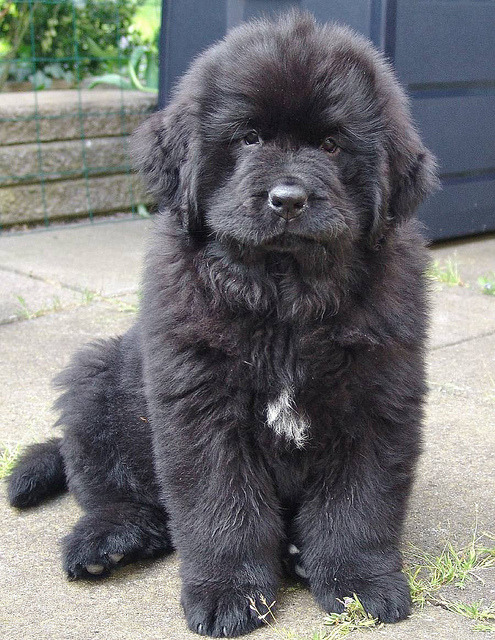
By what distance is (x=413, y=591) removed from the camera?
8.24 feet

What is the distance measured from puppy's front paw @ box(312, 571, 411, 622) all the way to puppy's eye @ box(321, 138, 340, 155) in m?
1.12

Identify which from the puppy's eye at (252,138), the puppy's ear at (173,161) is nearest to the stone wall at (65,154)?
the puppy's ear at (173,161)

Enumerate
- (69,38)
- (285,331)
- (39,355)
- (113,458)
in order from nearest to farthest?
(285,331) < (113,458) < (39,355) < (69,38)

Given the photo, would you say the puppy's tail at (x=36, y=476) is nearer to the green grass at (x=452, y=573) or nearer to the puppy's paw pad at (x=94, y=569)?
the puppy's paw pad at (x=94, y=569)

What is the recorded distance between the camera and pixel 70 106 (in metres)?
6.97

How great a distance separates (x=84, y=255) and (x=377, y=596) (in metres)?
4.17

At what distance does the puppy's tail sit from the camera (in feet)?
10.1

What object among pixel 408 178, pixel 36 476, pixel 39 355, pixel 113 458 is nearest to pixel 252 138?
pixel 408 178

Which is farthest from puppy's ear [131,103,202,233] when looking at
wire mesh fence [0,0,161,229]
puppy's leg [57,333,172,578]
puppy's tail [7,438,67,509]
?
wire mesh fence [0,0,161,229]

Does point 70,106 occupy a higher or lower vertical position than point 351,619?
higher

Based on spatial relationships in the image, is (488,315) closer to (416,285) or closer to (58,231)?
(416,285)

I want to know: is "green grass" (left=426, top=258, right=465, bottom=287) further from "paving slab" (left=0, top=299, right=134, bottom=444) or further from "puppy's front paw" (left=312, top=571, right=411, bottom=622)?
"puppy's front paw" (left=312, top=571, right=411, bottom=622)

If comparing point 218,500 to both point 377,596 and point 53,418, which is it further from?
point 53,418

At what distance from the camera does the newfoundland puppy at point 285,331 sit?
239cm
